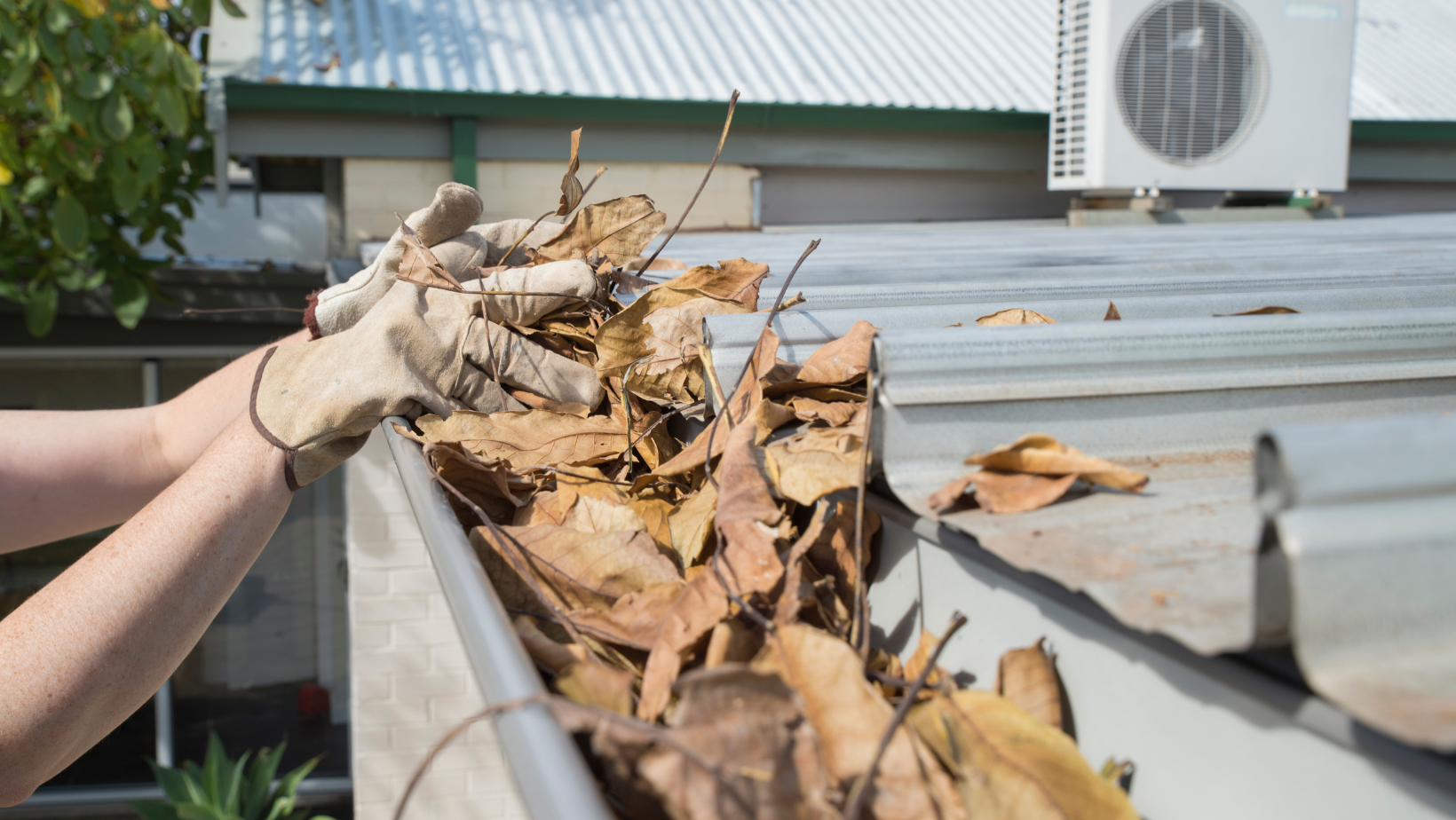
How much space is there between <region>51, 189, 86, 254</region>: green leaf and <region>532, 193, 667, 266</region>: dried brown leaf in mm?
3478

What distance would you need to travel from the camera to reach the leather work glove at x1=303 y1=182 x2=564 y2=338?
4.54 ft

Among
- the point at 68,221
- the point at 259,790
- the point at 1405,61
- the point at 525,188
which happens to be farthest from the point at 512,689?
the point at 1405,61

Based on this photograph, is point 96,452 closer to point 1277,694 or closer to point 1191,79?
point 1277,694

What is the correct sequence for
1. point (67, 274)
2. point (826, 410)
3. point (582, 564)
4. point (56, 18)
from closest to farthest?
point (582, 564) → point (826, 410) → point (56, 18) → point (67, 274)

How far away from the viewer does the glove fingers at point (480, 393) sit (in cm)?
132

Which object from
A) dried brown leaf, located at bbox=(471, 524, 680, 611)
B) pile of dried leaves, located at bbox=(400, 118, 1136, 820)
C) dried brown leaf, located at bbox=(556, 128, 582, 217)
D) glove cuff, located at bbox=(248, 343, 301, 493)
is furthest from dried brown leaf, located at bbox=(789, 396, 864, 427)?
glove cuff, located at bbox=(248, 343, 301, 493)

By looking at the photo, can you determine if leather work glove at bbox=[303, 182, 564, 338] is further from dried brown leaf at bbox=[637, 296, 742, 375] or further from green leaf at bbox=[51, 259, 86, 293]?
green leaf at bbox=[51, 259, 86, 293]

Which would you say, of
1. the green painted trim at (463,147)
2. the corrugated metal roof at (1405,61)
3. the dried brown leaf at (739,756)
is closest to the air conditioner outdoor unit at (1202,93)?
the corrugated metal roof at (1405,61)

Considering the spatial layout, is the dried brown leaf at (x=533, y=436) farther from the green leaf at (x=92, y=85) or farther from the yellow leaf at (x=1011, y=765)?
the green leaf at (x=92, y=85)

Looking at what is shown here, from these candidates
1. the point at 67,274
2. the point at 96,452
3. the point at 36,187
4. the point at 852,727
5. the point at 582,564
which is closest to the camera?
the point at 852,727

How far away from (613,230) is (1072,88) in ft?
13.4

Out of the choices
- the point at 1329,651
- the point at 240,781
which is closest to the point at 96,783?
the point at 240,781

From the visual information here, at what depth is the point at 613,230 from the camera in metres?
1.45

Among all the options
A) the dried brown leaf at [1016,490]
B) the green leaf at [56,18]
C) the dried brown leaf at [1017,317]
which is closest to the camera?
the dried brown leaf at [1016,490]
